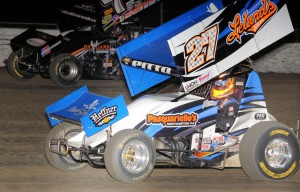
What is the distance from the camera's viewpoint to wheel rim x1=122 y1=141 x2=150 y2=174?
267 inches

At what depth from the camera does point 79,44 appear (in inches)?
590

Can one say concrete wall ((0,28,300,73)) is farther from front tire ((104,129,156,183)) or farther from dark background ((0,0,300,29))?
front tire ((104,129,156,183))

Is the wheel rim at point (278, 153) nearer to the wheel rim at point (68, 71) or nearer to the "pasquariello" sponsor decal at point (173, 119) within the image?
the "pasquariello" sponsor decal at point (173, 119)

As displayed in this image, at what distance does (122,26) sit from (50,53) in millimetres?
1820

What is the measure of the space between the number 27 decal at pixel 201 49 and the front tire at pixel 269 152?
3.39 ft

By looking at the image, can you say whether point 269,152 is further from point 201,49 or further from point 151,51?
point 151,51

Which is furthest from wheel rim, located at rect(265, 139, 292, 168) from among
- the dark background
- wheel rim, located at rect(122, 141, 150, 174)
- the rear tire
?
the dark background

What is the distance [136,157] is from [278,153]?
66.9 inches

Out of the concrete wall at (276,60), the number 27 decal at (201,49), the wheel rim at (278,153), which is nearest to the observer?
the number 27 decal at (201,49)

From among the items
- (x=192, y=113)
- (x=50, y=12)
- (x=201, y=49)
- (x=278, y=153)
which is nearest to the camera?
(x=201, y=49)

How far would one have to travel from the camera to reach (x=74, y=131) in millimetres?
7473

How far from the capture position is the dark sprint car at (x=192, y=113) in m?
6.78

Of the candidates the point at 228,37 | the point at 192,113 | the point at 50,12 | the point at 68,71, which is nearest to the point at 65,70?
the point at 68,71

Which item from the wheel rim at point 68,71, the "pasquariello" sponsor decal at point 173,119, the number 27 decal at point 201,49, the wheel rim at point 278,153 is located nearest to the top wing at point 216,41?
the number 27 decal at point 201,49
